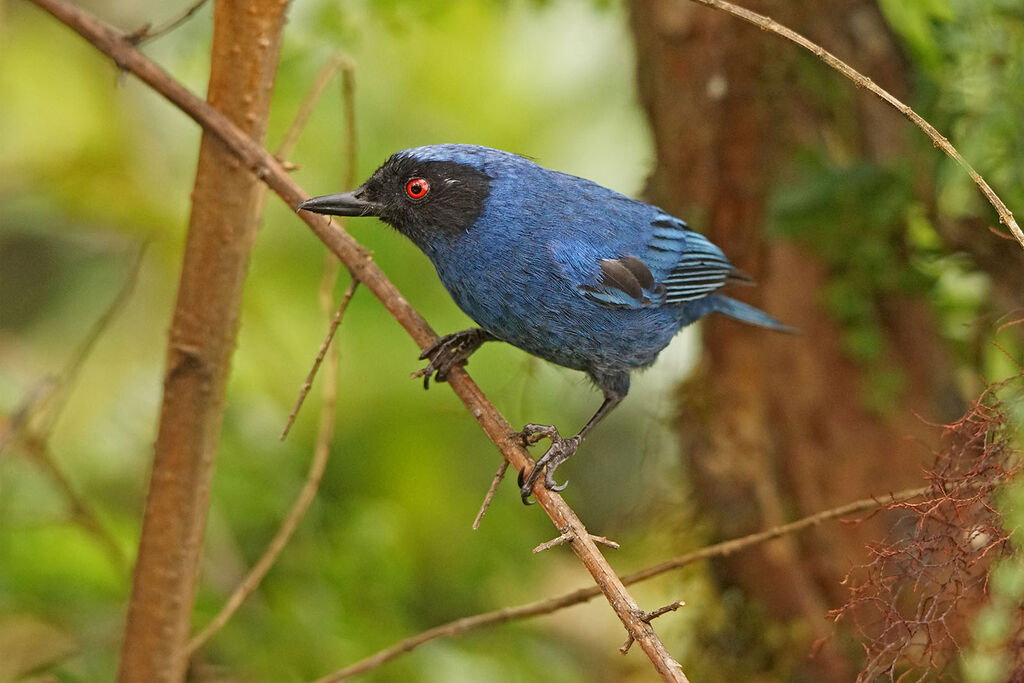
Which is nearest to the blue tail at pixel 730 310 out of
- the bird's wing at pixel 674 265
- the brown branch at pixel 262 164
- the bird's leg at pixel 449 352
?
the bird's wing at pixel 674 265

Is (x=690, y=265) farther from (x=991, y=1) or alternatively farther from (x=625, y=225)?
(x=991, y=1)

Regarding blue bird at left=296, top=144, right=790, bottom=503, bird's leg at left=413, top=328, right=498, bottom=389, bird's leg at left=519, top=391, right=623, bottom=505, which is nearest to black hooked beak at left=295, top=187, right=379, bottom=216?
blue bird at left=296, top=144, right=790, bottom=503

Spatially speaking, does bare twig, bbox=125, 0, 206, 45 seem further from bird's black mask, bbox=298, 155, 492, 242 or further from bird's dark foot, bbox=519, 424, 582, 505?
bird's dark foot, bbox=519, 424, 582, 505

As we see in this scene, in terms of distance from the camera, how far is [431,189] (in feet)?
9.98

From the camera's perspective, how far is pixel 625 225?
329 cm

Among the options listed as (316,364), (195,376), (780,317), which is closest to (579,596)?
(316,364)

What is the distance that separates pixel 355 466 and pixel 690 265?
2.02 meters

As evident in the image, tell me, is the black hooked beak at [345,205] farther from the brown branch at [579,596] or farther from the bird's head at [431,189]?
the brown branch at [579,596]

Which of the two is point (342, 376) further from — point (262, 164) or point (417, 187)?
point (262, 164)

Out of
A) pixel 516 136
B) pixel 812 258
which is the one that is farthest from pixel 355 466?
pixel 812 258

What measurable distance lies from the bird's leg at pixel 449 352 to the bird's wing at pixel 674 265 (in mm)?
520

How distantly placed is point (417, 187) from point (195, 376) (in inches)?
33.0

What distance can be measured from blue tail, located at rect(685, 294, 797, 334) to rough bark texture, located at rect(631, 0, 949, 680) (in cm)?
19

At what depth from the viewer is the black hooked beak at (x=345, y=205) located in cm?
267
